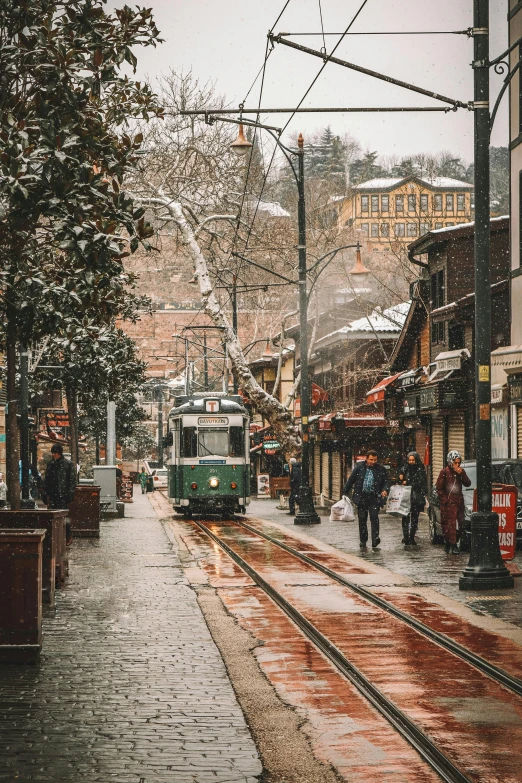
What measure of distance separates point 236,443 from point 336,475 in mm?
18807

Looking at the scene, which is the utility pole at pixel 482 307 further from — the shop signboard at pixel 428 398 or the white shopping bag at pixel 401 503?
the shop signboard at pixel 428 398

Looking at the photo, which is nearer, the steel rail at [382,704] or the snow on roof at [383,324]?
the steel rail at [382,704]

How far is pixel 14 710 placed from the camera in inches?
323

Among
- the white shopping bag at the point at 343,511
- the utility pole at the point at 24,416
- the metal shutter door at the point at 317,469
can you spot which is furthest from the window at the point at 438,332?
the metal shutter door at the point at 317,469

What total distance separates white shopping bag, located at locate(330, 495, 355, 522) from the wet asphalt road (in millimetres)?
195

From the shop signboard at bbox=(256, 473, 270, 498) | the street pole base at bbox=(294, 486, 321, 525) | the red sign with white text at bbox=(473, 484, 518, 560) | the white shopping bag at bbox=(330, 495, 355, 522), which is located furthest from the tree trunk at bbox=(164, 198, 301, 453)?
the red sign with white text at bbox=(473, 484, 518, 560)

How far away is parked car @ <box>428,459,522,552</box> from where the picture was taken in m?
21.4

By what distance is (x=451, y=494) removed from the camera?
2023 cm

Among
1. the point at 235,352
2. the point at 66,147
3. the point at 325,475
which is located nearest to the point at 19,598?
the point at 66,147

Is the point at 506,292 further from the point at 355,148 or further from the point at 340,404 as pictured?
the point at 355,148

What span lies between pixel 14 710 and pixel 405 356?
36.3 m

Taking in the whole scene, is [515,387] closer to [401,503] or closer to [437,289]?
[401,503]

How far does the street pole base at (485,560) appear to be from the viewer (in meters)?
15.3

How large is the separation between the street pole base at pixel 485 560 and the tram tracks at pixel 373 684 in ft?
4.39
